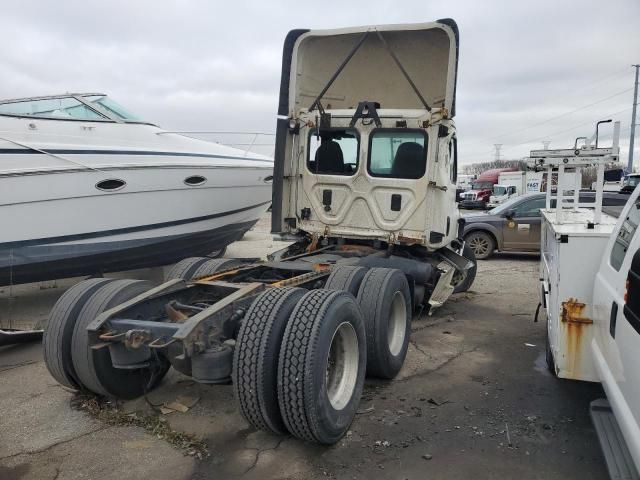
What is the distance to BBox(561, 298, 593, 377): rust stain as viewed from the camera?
3260 millimetres

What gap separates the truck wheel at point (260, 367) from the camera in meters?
3.12

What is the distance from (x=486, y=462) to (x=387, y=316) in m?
1.49

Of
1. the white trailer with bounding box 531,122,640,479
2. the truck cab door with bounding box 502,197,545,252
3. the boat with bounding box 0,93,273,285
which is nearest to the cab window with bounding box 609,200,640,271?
the white trailer with bounding box 531,122,640,479

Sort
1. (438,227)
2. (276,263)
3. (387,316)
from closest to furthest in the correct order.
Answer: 1. (387,316)
2. (276,263)
3. (438,227)

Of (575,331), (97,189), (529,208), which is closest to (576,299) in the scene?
(575,331)

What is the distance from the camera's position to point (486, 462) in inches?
128

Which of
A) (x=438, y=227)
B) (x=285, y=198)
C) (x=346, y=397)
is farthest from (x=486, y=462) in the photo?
(x=285, y=198)

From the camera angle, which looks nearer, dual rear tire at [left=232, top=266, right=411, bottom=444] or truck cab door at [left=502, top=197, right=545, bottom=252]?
dual rear tire at [left=232, top=266, right=411, bottom=444]

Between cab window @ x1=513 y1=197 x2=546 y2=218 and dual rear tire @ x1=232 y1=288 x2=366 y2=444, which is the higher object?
cab window @ x1=513 y1=197 x2=546 y2=218

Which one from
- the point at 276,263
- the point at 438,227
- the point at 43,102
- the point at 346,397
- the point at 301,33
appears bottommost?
the point at 346,397

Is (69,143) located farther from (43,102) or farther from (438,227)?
(438,227)

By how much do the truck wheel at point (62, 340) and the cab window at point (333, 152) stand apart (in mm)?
3407

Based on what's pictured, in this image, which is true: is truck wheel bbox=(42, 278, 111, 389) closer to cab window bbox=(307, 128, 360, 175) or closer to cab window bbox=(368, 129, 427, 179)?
cab window bbox=(307, 128, 360, 175)

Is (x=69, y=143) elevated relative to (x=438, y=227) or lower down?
elevated
